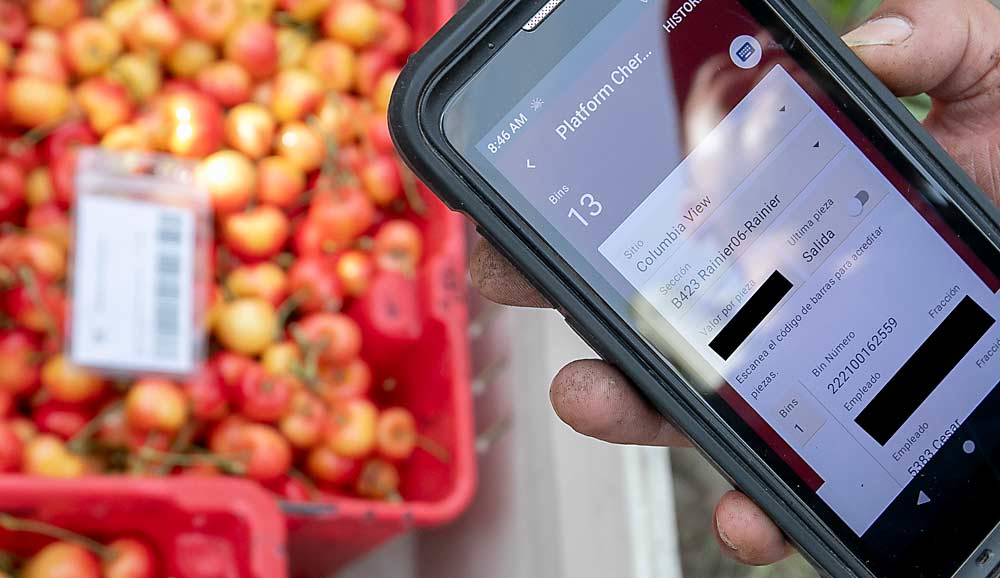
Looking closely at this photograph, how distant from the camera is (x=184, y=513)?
96 centimetres

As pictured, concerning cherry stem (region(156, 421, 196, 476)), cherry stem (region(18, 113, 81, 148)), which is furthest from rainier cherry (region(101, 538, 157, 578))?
cherry stem (region(18, 113, 81, 148))

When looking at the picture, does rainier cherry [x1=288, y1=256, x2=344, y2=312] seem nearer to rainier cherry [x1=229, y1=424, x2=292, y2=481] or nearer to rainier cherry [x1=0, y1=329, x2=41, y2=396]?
rainier cherry [x1=229, y1=424, x2=292, y2=481]

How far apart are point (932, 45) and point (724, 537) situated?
1.54 feet

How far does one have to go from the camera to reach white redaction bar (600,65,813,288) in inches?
27.8

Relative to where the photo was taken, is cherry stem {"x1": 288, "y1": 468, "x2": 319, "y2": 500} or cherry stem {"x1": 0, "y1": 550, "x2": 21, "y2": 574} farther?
cherry stem {"x1": 288, "y1": 468, "x2": 319, "y2": 500}

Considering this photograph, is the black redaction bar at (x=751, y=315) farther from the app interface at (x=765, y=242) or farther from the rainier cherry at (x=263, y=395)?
the rainier cherry at (x=263, y=395)

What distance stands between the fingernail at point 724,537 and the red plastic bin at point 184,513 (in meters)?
0.41

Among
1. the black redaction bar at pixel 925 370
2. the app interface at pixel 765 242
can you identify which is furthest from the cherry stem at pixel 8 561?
the black redaction bar at pixel 925 370

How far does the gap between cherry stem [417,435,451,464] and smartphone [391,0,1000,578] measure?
528 millimetres

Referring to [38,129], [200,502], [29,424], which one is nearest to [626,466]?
[200,502]

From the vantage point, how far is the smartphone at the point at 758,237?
68 cm

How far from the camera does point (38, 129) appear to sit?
124cm

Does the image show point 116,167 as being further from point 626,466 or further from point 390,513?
point 626,466

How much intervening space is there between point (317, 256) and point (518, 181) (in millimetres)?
686
